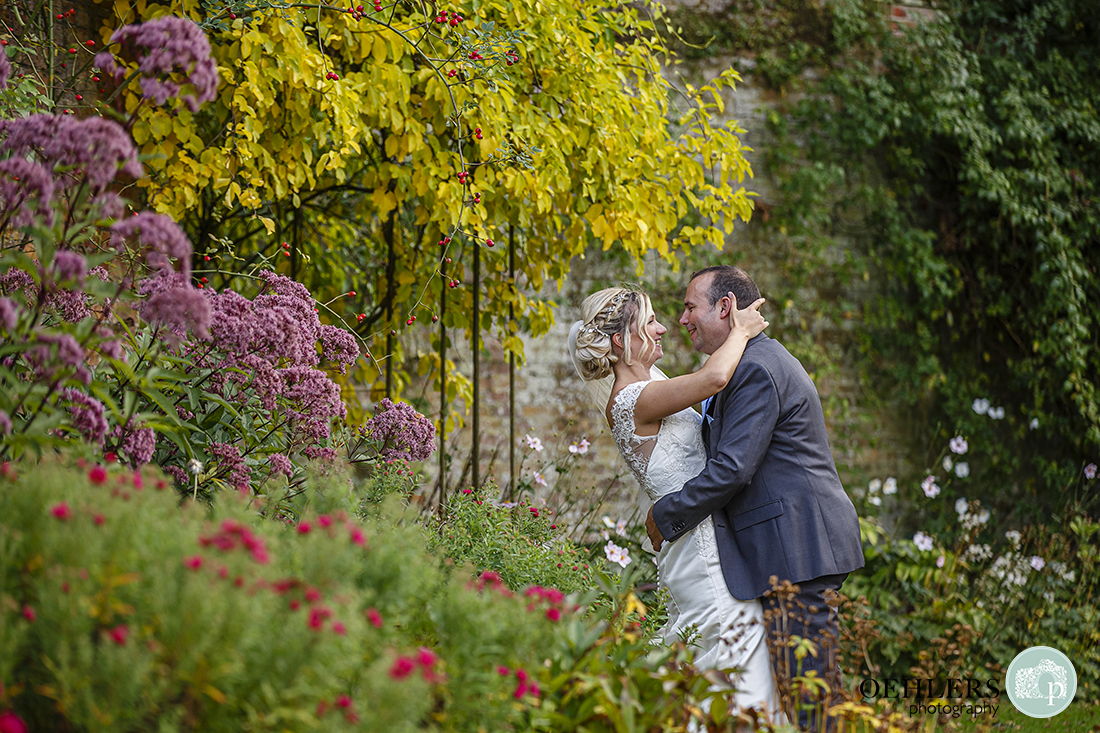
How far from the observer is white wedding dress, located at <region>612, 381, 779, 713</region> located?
223cm

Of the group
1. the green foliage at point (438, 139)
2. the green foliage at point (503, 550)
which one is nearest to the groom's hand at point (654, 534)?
the green foliage at point (503, 550)

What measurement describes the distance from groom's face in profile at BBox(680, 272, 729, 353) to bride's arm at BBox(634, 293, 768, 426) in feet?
0.13

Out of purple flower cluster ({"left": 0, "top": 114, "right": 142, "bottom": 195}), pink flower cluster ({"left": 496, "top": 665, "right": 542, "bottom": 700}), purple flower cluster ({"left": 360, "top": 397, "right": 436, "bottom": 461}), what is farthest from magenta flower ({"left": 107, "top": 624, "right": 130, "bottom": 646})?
purple flower cluster ({"left": 360, "top": 397, "right": 436, "bottom": 461})

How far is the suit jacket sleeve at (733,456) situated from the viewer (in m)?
2.28

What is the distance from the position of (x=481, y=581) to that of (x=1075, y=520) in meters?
4.60

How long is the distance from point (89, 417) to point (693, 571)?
1.63m

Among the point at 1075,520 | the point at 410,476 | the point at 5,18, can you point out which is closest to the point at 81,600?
the point at 410,476

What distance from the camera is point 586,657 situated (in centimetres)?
138

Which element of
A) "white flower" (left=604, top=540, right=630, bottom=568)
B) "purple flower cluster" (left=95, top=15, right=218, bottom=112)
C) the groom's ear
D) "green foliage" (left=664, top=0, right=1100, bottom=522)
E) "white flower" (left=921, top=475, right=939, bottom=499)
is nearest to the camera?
"purple flower cluster" (left=95, top=15, right=218, bottom=112)

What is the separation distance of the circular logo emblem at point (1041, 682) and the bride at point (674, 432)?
221cm

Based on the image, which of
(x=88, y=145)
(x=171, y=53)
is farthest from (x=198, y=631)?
(x=171, y=53)

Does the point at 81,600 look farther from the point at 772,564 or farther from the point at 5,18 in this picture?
the point at 5,18

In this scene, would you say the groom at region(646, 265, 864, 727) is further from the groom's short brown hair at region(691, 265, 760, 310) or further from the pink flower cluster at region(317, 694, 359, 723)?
the pink flower cluster at region(317, 694, 359, 723)

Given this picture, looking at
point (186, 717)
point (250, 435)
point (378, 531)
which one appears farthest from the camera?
point (250, 435)
